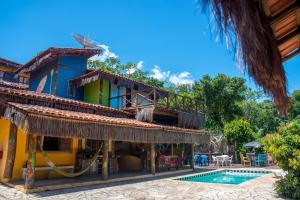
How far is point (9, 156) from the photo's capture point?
958 centimetres

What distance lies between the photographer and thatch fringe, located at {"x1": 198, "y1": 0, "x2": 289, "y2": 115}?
7.53 feet

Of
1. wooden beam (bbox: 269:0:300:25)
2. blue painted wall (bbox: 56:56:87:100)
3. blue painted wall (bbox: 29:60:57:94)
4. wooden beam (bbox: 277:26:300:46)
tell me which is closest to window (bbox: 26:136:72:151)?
blue painted wall (bbox: 56:56:87:100)

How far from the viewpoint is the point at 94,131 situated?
32.7ft

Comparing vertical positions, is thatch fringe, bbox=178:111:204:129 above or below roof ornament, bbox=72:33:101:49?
below

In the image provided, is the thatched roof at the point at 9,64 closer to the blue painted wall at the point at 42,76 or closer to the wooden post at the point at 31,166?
the blue painted wall at the point at 42,76

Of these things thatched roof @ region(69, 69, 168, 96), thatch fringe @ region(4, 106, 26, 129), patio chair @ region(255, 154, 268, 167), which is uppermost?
thatched roof @ region(69, 69, 168, 96)

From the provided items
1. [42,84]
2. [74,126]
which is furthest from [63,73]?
[74,126]

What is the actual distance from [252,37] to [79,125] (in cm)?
804

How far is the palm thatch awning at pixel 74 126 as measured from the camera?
26.8 feet

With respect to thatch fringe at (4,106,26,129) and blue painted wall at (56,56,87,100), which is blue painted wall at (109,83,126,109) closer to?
blue painted wall at (56,56,87,100)

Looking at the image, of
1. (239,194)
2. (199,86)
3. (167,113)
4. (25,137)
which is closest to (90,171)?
(25,137)

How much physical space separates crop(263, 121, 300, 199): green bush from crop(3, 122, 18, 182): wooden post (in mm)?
9336

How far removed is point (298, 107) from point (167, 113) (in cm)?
3522

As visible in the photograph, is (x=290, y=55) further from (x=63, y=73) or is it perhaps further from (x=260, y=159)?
(x=260, y=159)
